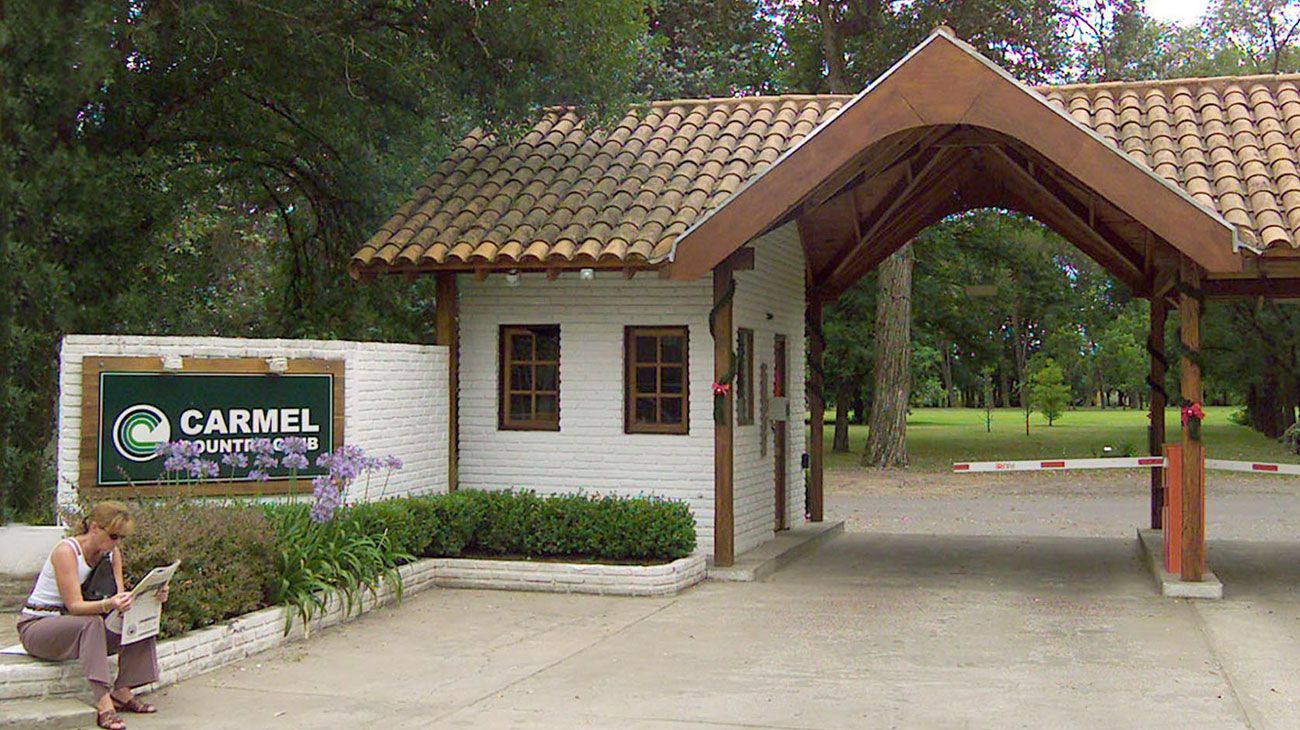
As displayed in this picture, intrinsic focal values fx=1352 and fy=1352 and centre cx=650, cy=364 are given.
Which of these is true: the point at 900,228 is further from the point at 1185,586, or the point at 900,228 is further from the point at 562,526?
the point at 562,526

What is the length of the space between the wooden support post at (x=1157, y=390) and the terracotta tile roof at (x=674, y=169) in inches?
98.8

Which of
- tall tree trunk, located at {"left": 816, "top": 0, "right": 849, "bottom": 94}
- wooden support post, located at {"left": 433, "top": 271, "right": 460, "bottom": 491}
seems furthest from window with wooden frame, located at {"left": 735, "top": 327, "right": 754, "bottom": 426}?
tall tree trunk, located at {"left": 816, "top": 0, "right": 849, "bottom": 94}

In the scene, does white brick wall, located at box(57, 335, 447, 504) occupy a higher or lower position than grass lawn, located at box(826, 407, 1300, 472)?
higher

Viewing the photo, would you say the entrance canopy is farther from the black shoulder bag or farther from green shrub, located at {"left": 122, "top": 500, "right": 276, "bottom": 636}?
the black shoulder bag

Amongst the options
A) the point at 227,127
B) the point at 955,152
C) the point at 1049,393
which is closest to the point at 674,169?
the point at 955,152

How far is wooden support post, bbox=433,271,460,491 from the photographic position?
14.2 meters

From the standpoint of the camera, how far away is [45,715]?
7.59 metres

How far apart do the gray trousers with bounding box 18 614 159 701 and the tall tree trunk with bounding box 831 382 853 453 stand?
31.3m

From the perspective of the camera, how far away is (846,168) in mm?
13039

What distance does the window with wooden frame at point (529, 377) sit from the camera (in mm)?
14258

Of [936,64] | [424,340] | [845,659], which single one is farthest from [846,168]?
[424,340]

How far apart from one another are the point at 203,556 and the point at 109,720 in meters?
1.91

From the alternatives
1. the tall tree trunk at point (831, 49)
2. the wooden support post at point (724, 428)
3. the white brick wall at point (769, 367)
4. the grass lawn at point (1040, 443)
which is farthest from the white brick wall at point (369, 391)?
the tall tree trunk at point (831, 49)

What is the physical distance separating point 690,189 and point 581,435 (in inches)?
111
